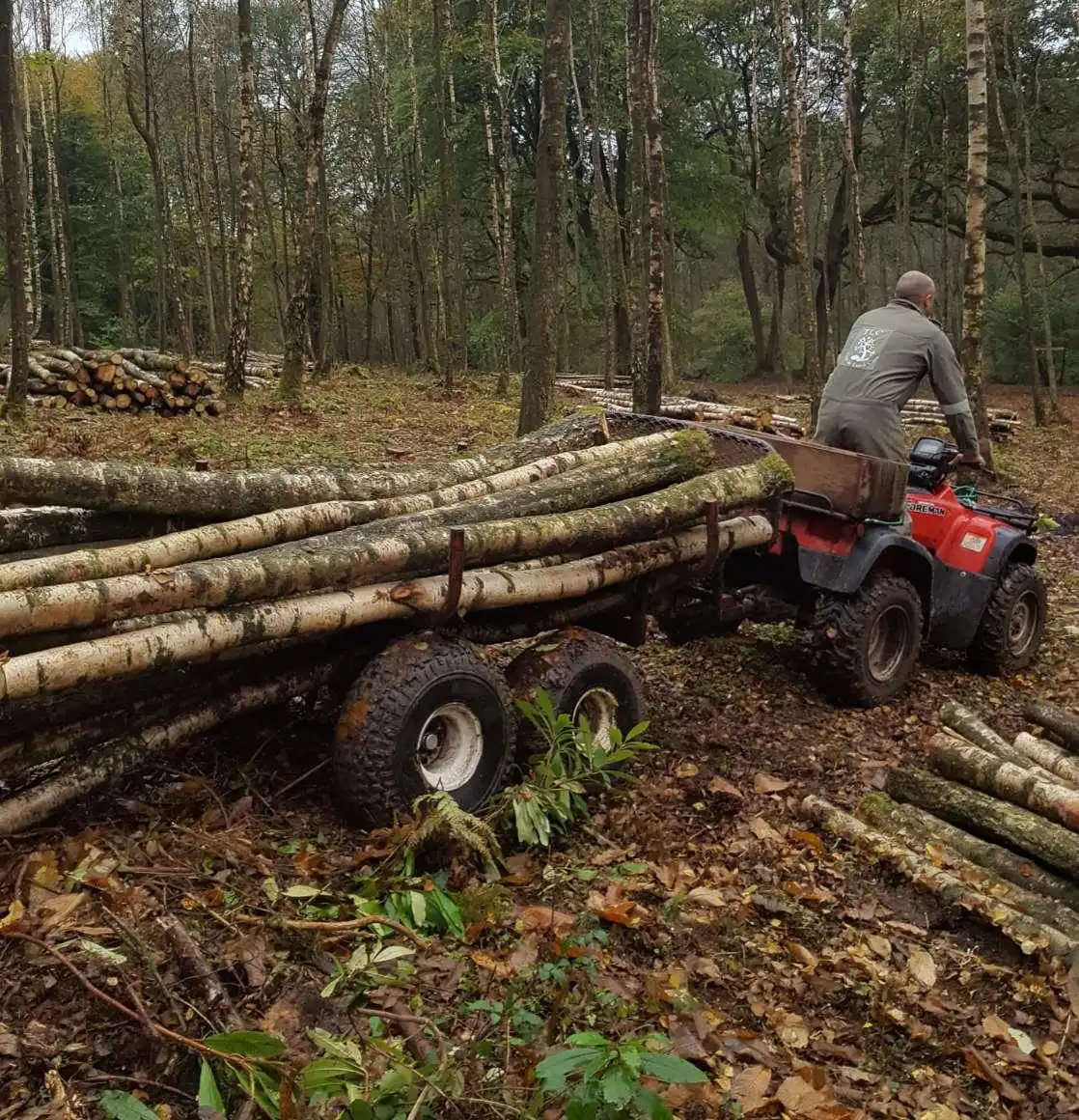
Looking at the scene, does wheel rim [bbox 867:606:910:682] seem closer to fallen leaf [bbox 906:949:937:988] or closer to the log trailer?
the log trailer

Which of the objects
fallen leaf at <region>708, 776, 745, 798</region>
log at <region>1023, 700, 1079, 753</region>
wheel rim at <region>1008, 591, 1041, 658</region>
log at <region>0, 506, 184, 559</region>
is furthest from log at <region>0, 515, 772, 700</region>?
wheel rim at <region>1008, 591, 1041, 658</region>

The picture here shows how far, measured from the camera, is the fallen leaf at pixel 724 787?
479 centimetres

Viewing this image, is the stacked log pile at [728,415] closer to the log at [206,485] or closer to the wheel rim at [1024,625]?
the wheel rim at [1024,625]

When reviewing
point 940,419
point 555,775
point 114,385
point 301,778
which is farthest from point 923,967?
point 940,419

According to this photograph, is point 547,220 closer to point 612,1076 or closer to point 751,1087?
point 751,1087

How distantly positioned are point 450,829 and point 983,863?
2.38 m

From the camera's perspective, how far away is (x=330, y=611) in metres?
3.85

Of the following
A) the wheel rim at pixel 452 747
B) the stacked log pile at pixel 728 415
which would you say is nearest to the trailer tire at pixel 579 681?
the wheel rim at pixel 452 747

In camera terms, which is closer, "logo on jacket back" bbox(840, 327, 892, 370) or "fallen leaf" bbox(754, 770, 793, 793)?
"fallen leaf" bbox(754, 770, 793, 793)

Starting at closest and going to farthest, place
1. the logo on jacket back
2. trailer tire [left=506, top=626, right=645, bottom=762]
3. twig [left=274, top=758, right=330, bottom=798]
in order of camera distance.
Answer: twig [left=274, top=758, right=330, bottom=798]
trailer tire [left=506, top=626, right=645, bottom=762]
the logo on jacket back

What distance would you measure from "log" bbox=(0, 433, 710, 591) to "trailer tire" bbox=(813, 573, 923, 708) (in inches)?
52.0

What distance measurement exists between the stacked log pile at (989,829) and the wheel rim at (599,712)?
1060mm

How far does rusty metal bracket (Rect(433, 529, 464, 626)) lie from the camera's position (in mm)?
4082

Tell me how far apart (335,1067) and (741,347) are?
1472 inches
